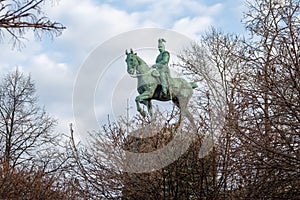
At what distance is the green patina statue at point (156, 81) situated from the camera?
13773 millimetres

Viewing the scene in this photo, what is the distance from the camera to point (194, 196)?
23.3 ft

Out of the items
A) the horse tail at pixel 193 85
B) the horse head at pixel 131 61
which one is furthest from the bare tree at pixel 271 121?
the horse tail at pixel 193 85

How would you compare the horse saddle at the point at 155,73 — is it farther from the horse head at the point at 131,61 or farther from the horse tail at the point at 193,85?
the horse tail at the point at 193,85

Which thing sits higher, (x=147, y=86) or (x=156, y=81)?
(x=156, y=81)

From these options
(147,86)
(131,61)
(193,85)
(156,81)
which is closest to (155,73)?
(156,81)

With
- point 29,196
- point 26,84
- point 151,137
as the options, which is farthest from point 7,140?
point 151,137

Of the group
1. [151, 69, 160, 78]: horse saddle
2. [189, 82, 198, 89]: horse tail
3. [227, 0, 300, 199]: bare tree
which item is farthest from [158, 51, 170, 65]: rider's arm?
[227, 0, 300, 199]: bare tree

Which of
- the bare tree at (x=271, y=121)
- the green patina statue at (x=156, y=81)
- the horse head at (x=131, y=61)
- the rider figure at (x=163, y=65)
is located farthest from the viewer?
the rider figure at (x=163, y=65)

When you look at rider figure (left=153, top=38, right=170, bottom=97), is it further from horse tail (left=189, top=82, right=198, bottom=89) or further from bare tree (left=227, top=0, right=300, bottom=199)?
bare tree (left=227, top=0, right=300, bottom=199)

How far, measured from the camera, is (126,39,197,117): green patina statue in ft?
45.2

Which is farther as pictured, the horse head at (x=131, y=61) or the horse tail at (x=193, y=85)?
the horse tail at (x=193, y=85)

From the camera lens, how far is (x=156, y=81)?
14195mm

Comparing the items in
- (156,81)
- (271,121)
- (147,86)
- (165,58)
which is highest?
(165,58)

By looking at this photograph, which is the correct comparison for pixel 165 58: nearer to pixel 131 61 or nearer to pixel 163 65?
pixel 163 65
